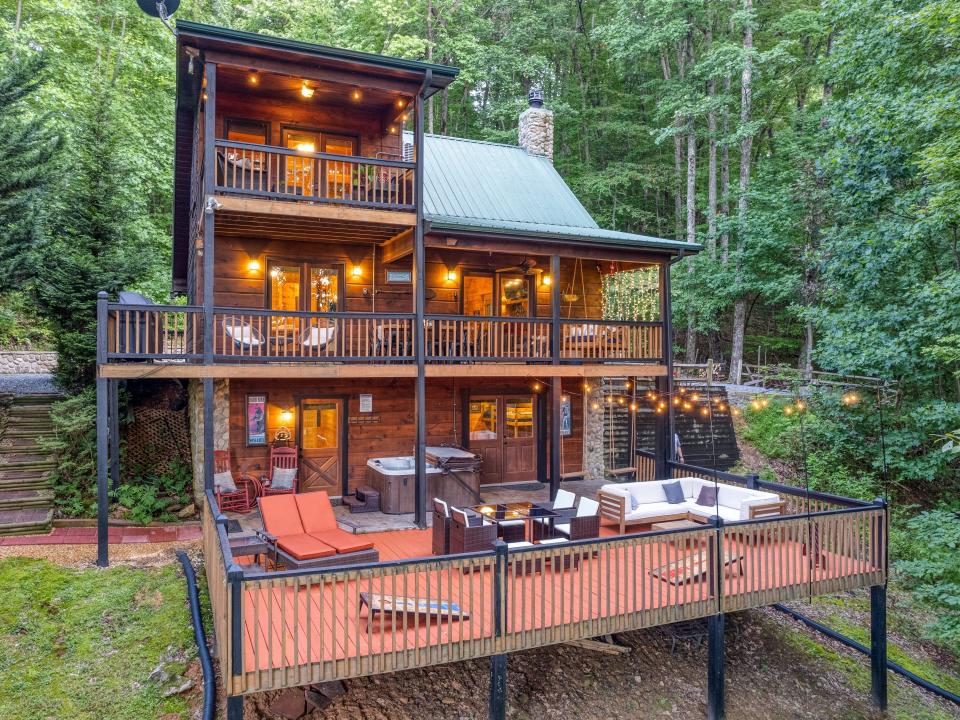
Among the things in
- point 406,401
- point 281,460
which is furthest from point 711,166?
point 281,460

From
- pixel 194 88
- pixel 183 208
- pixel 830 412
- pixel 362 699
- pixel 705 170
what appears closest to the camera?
pixel 362 699

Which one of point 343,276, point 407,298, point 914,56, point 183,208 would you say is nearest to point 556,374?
point 407,298

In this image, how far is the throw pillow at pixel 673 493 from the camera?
10711 mm

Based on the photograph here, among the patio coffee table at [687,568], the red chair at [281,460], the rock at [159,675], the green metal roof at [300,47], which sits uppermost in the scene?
the green metal roof at [300,47]

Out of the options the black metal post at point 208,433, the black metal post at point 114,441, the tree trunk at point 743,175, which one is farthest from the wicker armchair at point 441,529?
the tree trunk at point 743,175

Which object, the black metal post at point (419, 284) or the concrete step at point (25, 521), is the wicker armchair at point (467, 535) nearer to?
the black metal post at point (419, 284)

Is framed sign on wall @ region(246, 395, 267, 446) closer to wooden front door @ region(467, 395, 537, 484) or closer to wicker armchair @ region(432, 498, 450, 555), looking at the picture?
wooden front door @ region(467, 395, 537, 484)

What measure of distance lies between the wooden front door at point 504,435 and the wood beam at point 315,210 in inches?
193

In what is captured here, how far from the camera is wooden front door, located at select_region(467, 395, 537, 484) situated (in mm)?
14047

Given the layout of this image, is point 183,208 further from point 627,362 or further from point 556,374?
point 627,362

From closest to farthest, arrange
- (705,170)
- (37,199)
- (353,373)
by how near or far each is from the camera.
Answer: (353,373) < (37,199) < (705,170)

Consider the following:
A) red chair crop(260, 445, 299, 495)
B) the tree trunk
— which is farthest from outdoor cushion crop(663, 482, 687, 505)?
the tree trunk

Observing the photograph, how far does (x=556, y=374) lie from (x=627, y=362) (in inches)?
75.8

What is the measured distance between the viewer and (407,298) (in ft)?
43.9
